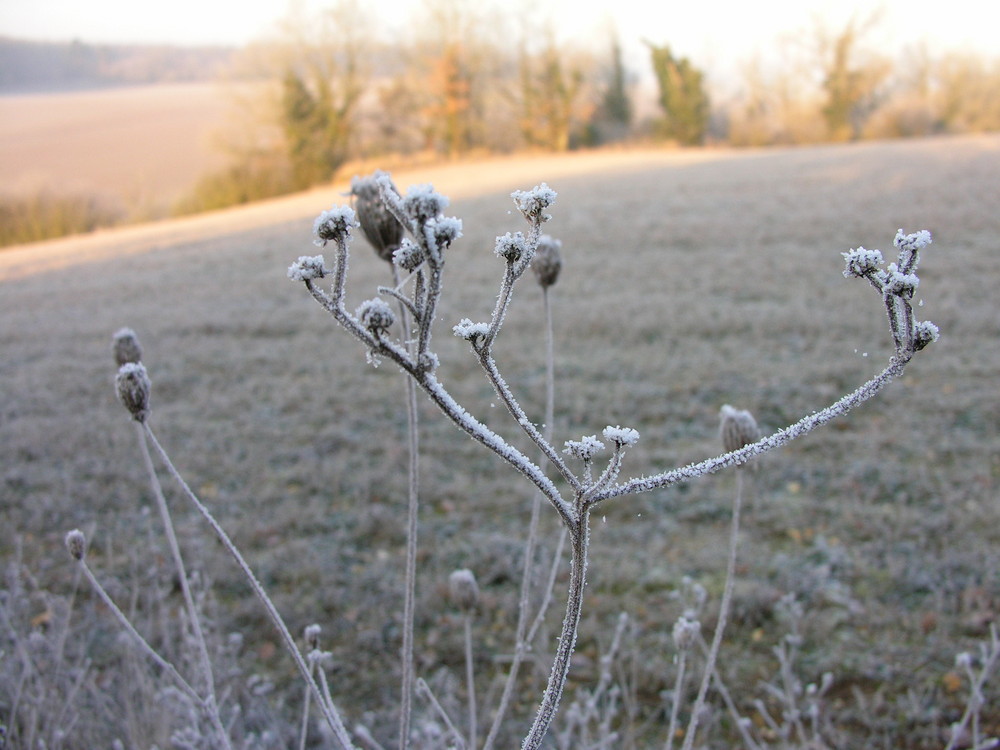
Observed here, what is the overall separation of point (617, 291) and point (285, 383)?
10.8 ft

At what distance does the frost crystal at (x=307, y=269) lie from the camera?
1.61ft

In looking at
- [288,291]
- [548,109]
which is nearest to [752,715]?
[288,291]

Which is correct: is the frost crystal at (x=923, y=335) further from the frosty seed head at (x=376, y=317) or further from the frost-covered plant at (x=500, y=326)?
the frosty seed head at (x=376, y=317)

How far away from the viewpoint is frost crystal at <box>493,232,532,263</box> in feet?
1.66

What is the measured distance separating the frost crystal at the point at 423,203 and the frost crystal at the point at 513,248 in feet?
0.20

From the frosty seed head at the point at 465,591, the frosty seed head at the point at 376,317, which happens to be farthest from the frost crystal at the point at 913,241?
the frosty seed head at the point at 465,591

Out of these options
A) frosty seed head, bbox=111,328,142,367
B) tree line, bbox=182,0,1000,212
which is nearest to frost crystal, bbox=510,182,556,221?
frosty seed head, bbox=111,328,142,367

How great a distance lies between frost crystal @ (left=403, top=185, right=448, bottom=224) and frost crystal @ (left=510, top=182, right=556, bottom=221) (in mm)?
73

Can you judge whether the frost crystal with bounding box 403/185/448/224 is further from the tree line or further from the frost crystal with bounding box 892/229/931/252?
the tree line

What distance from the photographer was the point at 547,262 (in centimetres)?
145

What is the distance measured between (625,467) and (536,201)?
3.30 m

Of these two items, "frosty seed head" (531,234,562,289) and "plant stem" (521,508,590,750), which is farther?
"frosty seed head" (531,234,562,289)

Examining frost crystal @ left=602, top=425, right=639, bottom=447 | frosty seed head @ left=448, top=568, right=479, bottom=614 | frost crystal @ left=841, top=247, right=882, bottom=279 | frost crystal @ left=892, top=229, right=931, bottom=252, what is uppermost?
frost crystal @ left=892, top=229, right=931, bottom=252

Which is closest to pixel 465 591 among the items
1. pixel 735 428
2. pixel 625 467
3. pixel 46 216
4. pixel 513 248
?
pixel 735 428
